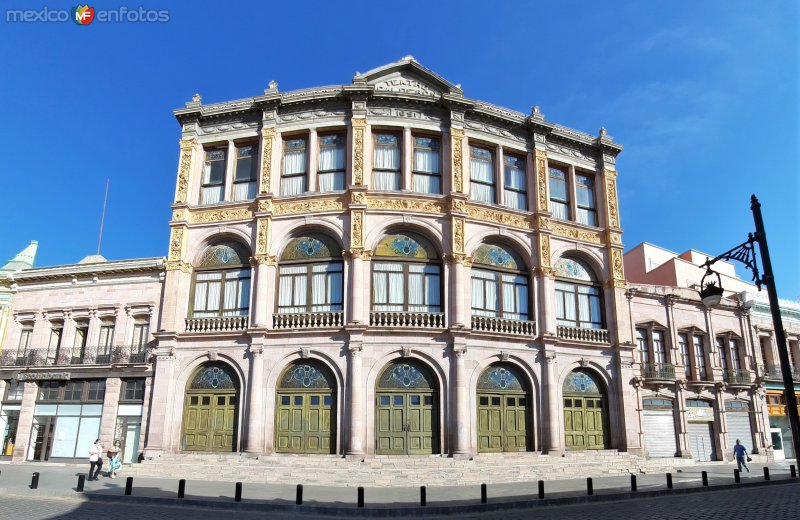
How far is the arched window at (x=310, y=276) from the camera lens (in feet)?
81.3

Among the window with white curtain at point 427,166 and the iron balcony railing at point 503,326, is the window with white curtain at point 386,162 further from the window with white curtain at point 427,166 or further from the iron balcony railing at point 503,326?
the iron balcony railing at point 503,326

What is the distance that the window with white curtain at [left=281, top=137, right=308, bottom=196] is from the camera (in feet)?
86.9

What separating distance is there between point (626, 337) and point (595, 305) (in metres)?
2.03

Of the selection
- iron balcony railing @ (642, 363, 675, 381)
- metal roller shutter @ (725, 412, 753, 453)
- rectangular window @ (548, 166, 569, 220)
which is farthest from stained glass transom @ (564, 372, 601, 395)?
metal roller shutter @ (725, 412, 753, 453)

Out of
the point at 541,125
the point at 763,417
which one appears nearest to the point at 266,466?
the point at 541,125

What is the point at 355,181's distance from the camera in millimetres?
25281

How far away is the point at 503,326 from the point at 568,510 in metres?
10.8

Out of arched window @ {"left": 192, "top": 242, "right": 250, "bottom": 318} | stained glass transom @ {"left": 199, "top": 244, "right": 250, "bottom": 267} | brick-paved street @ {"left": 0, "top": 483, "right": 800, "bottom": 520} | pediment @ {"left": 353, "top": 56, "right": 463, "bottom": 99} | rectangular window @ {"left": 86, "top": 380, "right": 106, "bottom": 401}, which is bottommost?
brick-paved street @ {"left": 0, "top": 483, "right": 800, "bottom": 520}

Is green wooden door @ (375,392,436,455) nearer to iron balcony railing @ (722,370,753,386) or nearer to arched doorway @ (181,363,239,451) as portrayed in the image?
arched doorway @ (181,363,239,451)

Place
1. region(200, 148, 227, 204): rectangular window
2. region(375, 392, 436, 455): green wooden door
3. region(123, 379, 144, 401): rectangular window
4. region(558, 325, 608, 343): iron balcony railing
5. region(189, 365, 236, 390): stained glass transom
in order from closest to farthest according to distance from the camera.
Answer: region(375, 392, 436, 455): green wooden door, region(189, 365, 236, 390): stained glass transom, region(558, 325, 608, 343): iron balcony railing, region(123, 379, 144, 401): rectangular window, region(200, 148, 227, 204): rectangular window

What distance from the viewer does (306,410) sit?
23.5m

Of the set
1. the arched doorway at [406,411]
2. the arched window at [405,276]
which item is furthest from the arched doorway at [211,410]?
the arched window at [405,276]

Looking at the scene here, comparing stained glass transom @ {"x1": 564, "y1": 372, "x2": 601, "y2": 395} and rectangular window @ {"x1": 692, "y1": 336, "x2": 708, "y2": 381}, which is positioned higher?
rectangular window @ {"x1": 692, "y1": 336, "x2": 708, "y2": 381}

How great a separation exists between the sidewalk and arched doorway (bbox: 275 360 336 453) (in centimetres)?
320
